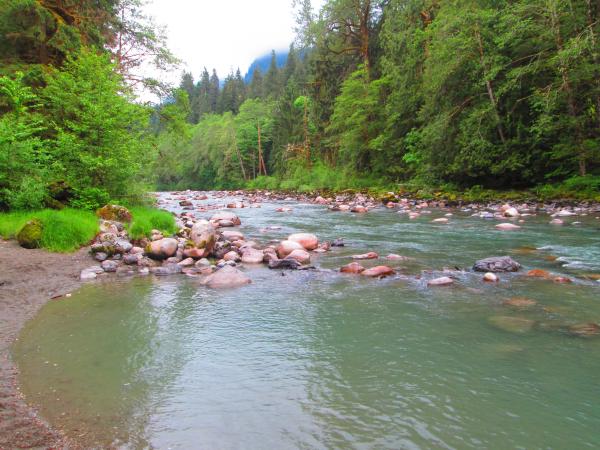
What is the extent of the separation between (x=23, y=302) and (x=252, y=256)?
4.07m

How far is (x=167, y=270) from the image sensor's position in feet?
24.7

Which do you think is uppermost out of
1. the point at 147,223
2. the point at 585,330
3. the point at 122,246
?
the point at 147,223

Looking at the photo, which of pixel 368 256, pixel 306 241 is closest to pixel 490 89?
pixel 306 241

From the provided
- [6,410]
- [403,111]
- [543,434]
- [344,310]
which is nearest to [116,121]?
[344,310]

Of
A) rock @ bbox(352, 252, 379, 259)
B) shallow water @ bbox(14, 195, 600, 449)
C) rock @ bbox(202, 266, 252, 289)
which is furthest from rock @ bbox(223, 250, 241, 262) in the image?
rock @ bbox(352, 252, 379, 259)

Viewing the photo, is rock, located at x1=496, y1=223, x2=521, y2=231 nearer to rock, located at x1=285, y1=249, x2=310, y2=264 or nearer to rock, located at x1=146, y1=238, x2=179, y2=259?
rock, located at x1=285, y1=249, x2=310, y2=264

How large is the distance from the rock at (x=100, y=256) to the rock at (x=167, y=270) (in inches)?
47.3

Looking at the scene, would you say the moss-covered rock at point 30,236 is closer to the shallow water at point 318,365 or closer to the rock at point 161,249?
the rock at point 161,249

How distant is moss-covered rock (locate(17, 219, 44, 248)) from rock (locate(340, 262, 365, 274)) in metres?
5.79

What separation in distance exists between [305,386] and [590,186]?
59.2 feet

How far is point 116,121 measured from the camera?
36.3 feet

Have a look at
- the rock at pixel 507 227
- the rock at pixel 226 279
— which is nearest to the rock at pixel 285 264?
the rock at pixel 226 279

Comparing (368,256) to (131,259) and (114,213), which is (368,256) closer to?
(131,259)

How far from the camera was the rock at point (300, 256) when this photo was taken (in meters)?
8.16
